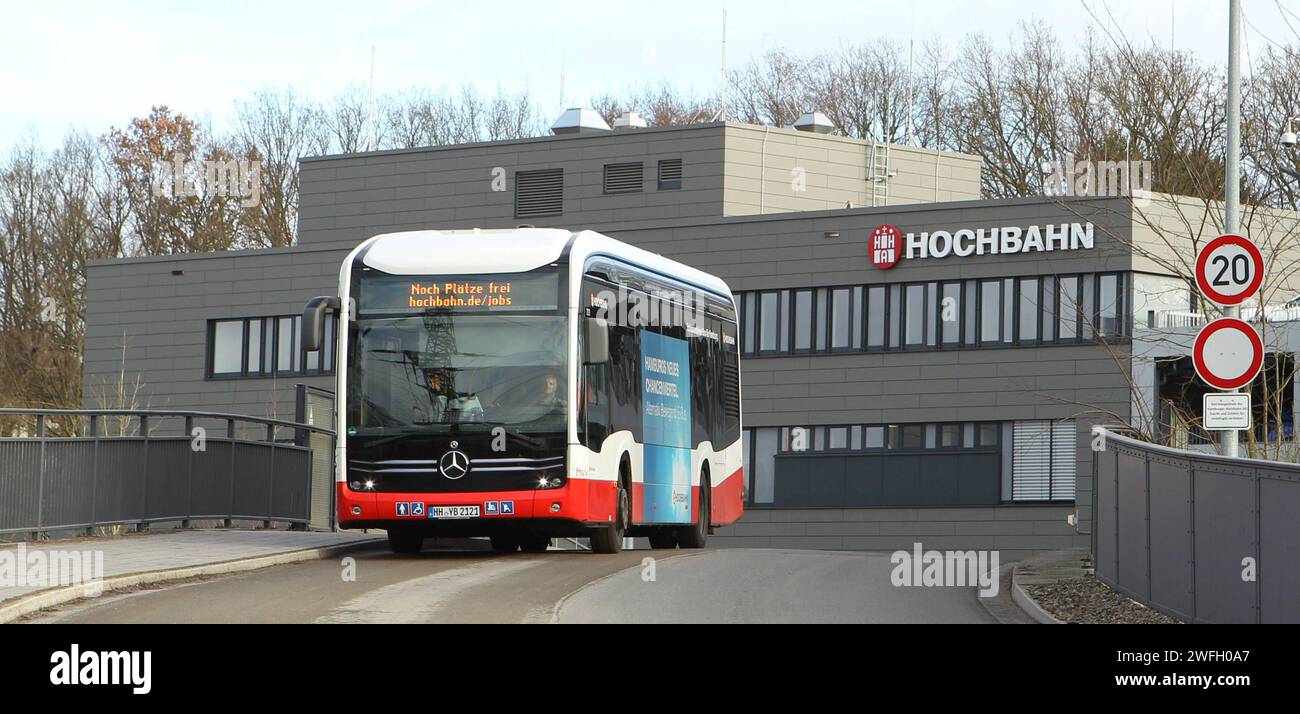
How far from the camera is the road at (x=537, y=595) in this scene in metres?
14.3

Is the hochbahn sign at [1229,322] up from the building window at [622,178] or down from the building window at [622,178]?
down

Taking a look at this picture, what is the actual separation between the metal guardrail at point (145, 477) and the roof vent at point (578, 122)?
25.9 m

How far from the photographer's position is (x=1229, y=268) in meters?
16.2

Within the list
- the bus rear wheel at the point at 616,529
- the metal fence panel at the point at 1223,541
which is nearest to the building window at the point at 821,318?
the bus rear wheel at the point at 616,529

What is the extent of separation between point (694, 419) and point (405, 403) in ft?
18.4

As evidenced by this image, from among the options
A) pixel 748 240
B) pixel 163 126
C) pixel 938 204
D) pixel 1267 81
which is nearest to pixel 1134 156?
pixel 1267 81

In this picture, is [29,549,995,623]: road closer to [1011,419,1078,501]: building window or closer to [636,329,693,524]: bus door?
[636,329,693,524]: bus door

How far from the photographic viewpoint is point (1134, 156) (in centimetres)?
4972

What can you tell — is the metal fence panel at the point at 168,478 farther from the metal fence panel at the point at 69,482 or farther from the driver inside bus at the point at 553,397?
the driver inside bus at the point at 553,397

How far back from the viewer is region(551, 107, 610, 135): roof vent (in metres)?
53.3

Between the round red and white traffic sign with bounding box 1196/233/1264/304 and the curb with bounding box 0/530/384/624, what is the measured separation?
9483 mm

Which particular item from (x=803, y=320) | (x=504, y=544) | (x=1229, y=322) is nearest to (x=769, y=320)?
(x=803, y=320)

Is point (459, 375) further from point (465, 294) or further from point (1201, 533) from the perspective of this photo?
point (1201, 533)
